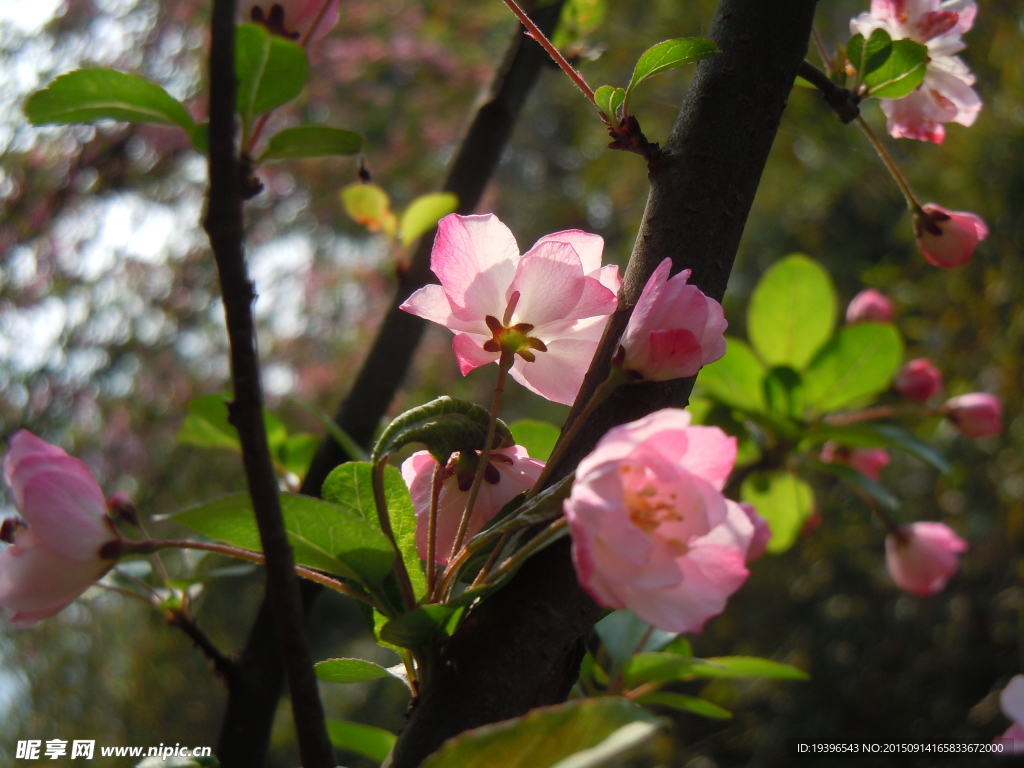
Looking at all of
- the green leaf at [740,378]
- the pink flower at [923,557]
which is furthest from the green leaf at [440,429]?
the pink flower at [923,557]

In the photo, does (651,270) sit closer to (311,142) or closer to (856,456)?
(311,142)

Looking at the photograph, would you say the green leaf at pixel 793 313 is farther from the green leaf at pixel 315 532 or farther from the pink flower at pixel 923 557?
the green leaf at pixel 315 532

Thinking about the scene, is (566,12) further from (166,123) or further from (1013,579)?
(1013,579)

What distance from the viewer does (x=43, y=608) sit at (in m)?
0.29

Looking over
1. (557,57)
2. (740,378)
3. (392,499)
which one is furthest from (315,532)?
(740,378)

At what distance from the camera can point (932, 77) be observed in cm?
51

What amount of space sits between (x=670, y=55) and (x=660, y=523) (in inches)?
9.3

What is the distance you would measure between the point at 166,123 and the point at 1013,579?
182 cm

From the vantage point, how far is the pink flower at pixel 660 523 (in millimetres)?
236

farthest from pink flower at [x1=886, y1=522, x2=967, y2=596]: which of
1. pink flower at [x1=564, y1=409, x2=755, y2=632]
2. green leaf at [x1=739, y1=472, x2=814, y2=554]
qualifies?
pink flower at [x1=564, y1=409, x2=755, y2=632]

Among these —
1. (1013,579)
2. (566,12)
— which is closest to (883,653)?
(1013,579)

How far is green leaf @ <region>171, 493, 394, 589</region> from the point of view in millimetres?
278

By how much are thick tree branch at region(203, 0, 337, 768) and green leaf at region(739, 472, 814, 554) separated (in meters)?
0.65

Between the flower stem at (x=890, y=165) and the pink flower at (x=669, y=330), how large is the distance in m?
0.22
